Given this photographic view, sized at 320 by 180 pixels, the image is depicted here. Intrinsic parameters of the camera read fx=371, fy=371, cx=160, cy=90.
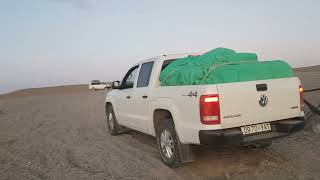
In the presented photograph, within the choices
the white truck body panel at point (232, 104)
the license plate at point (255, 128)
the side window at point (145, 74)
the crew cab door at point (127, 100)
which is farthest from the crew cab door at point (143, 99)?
the license plate at point (255, 128)

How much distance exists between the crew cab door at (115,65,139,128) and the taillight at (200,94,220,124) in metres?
3.05

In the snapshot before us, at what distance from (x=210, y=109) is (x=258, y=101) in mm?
784

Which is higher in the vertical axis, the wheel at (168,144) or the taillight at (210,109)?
the taillight at (210,109)

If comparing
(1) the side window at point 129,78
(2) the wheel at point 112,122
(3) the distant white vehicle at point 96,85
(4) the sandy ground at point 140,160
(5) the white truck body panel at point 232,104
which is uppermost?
(1) the side window at point 129,78

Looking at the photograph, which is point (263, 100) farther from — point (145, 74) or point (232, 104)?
point (145, 74)

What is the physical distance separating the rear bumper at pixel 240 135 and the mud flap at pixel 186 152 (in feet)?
2.17

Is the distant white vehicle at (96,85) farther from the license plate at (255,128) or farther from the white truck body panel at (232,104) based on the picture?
the license plate at (255,128)

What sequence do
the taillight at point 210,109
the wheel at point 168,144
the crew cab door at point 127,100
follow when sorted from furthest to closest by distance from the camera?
the crew cab door at point 127,100, the wheel at point 168,144, the taillight at point 210,109

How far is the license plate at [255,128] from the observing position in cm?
529

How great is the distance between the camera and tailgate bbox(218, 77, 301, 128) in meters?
5.07

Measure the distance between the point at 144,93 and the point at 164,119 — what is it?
1004mm

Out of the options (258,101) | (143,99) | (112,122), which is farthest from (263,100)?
(112,122)

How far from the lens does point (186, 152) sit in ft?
19.3

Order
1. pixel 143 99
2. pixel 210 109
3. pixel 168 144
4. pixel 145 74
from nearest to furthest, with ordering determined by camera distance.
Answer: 1. pixel 210 109
2. pixel 168 144
3. pixel 143 99
4. pixel 145 74
